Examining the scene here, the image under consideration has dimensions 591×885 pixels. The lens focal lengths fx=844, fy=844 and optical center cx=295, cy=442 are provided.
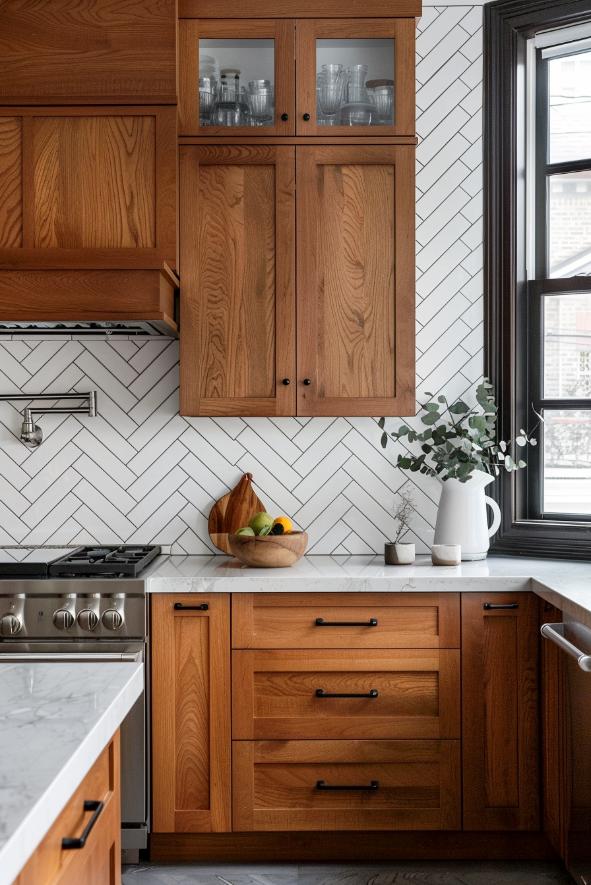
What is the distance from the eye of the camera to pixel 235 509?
317 centimetres

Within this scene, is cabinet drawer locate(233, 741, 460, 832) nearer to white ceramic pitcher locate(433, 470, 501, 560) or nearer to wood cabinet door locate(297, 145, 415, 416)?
white ceramic pitcher locate(433, 470, 501, 560)

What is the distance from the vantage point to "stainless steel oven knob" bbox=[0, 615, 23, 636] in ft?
8.37

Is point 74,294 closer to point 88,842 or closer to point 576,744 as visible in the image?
point 88,842

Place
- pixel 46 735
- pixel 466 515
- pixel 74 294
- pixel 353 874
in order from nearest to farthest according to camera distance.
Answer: pixel 46 735 → pixel 353 874 → pixel 74 294 → pixel 466 515

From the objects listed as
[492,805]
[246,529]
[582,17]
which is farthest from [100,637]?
[582,17]

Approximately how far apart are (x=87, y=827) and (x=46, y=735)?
157 millimetres

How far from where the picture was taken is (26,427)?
3.16m

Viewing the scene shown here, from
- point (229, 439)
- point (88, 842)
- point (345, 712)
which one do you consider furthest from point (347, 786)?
point (88, 842)

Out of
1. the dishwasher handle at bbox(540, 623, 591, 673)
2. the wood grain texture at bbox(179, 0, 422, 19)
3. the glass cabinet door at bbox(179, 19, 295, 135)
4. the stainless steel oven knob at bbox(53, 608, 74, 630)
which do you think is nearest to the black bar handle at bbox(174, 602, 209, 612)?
the stainless steel oven knob at bbox(53, 608, 74, 630)

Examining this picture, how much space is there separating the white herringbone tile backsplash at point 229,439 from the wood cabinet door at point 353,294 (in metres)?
0.36

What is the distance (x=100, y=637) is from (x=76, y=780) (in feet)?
5.27

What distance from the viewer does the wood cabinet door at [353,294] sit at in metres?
2.86

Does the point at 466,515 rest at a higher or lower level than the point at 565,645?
higher

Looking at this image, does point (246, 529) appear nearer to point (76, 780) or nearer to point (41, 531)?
point (41, 531)
